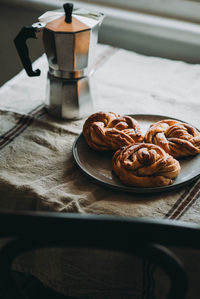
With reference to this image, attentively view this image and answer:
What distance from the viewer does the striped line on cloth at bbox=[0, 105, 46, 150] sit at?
0.85 m

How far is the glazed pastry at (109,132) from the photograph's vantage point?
2.51 feet

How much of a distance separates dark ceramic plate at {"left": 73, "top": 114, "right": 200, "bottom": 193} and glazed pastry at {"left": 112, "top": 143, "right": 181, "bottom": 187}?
0.01 m

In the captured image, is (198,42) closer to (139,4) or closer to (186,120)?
(139,4)

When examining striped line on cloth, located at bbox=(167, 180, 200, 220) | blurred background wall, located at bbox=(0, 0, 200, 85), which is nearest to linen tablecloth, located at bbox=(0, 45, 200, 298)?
striped line on cloth, located at bbox=(167, 180, 200, 220)

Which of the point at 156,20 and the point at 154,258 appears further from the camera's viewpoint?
the point at 156,20

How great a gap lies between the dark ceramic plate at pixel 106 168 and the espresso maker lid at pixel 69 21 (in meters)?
0.25

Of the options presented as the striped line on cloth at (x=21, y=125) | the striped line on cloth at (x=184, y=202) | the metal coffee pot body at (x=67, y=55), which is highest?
the metal coffee pot body at (x=67, y=55)

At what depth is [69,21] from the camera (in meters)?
0.85

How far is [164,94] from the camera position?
3.51 feet

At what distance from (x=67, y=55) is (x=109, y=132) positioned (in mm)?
230

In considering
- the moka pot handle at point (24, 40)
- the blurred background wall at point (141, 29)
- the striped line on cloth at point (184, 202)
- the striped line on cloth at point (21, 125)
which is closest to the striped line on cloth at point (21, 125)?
the striped line on cloth at point (21, 125)

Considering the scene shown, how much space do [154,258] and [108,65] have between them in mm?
924

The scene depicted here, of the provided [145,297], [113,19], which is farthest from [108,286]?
[113,19]

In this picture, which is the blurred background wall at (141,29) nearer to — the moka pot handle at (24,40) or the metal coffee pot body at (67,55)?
the metal coffee pot body at (67,55)
